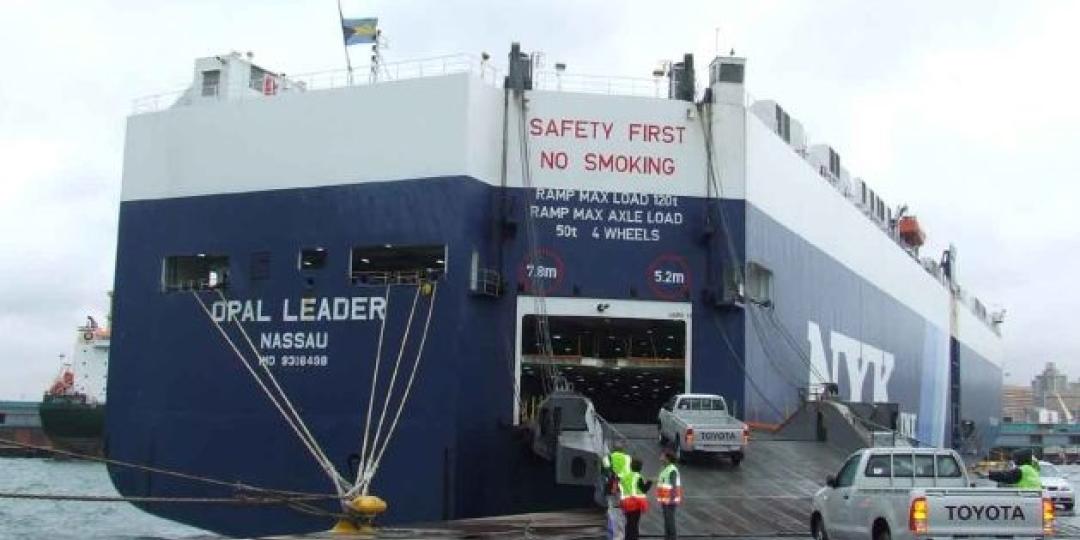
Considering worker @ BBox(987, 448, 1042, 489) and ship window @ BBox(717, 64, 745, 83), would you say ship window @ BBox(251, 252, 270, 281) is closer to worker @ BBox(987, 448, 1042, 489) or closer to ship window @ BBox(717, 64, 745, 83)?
ship window @ BBox(717, 64, 745, 83)

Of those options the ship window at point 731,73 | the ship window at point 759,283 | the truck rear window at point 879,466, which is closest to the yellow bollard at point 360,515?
the truck rear window at point 879,466

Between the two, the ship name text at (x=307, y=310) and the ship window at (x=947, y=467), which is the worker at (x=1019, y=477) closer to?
the ship window at (x=947, y=467)

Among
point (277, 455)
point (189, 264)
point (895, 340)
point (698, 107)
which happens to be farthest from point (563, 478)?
point (895, 340)

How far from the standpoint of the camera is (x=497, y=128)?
2453cm

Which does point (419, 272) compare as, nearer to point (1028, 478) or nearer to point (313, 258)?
point (313, 258)

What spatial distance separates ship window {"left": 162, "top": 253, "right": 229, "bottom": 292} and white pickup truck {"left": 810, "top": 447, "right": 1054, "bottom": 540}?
52.0 ft

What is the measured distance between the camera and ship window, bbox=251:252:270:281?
A: 2448 cm

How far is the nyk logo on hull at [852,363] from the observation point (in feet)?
102

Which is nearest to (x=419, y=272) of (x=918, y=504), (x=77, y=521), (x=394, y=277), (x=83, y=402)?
(x=394, y=277)

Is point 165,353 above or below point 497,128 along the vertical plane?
below

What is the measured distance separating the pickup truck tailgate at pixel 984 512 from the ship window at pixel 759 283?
45.3ft

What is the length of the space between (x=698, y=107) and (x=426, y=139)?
20.8ft

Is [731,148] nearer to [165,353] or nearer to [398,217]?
[398,217]

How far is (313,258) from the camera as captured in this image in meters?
24.4
